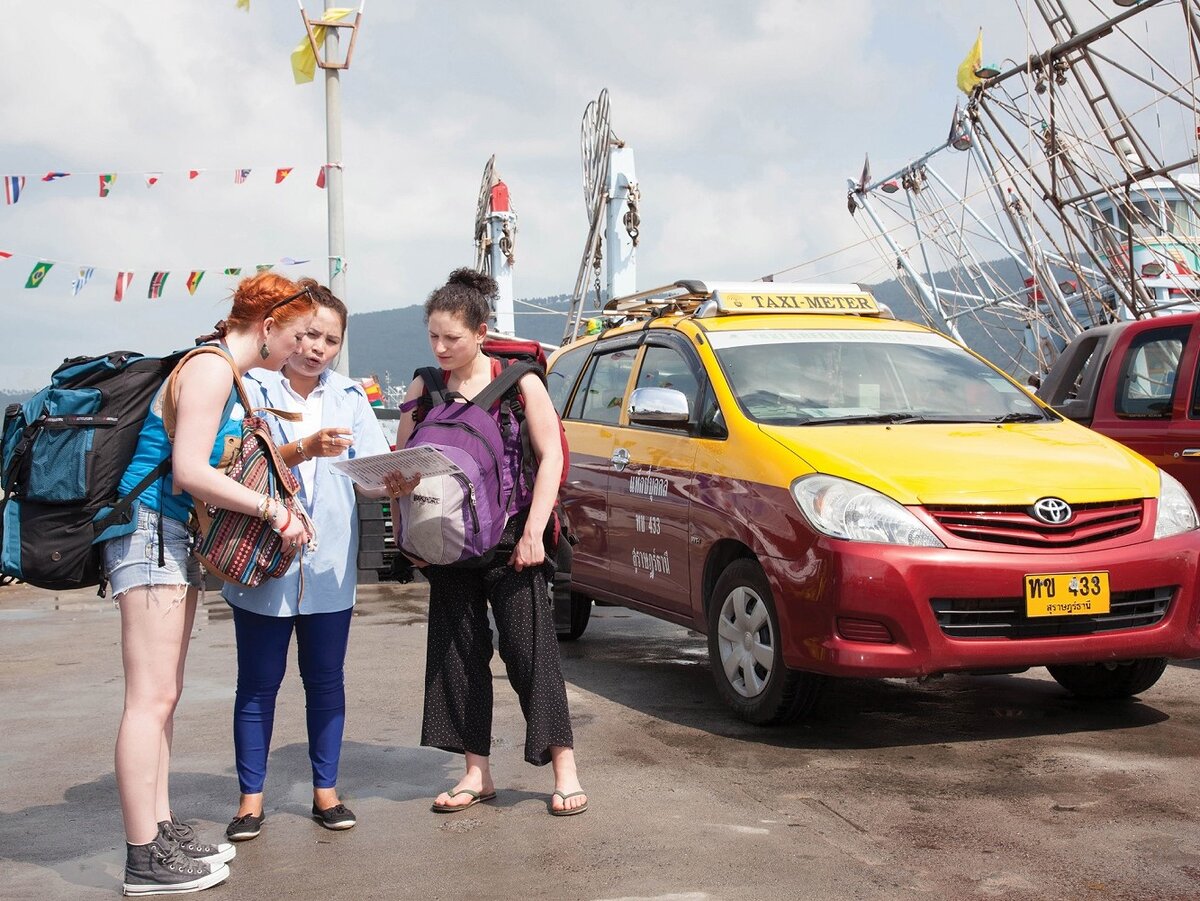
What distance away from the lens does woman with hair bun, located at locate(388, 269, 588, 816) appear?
4.43 m

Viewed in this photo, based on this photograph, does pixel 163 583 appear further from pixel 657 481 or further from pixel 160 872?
pixel 657 481

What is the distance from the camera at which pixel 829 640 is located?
16.7 feet

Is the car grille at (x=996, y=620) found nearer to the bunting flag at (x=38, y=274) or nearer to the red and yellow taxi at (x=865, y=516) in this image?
the red and yellow taxi at (x=865, y=516)

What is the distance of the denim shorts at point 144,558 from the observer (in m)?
3.68

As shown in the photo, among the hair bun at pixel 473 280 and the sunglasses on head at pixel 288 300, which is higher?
the hair bun at pixel 473 280

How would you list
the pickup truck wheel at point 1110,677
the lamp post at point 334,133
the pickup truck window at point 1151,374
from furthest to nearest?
the lamp post at point 334,133 → the pickup truck window at point 1151,374 → the pickup truck wheel at point 1110,677

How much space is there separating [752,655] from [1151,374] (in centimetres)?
349

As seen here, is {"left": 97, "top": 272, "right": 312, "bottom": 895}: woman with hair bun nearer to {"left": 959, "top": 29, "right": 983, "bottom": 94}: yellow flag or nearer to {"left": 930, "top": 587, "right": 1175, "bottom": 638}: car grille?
{"left": 930, "top": 587, "right": 1175, "bottom": 638}: car grille

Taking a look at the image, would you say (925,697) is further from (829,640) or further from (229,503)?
(229,503)

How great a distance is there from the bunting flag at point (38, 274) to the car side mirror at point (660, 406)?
532 inches

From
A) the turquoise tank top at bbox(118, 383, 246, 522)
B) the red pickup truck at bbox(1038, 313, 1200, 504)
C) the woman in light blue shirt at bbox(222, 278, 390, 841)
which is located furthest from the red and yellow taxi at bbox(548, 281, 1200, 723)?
the turquoise tank top at bbox(118, 383, 246, 522)

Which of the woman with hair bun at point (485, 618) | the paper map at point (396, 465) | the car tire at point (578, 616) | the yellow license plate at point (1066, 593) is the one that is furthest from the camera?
the car tire at point (578, 616)

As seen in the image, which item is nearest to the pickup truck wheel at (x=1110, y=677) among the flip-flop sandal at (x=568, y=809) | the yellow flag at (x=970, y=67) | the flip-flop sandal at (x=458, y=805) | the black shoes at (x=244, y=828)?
the flip-flop sandal at (x=568, y=809)

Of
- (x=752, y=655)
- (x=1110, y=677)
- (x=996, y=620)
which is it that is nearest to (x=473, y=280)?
(x=752, y=655)
